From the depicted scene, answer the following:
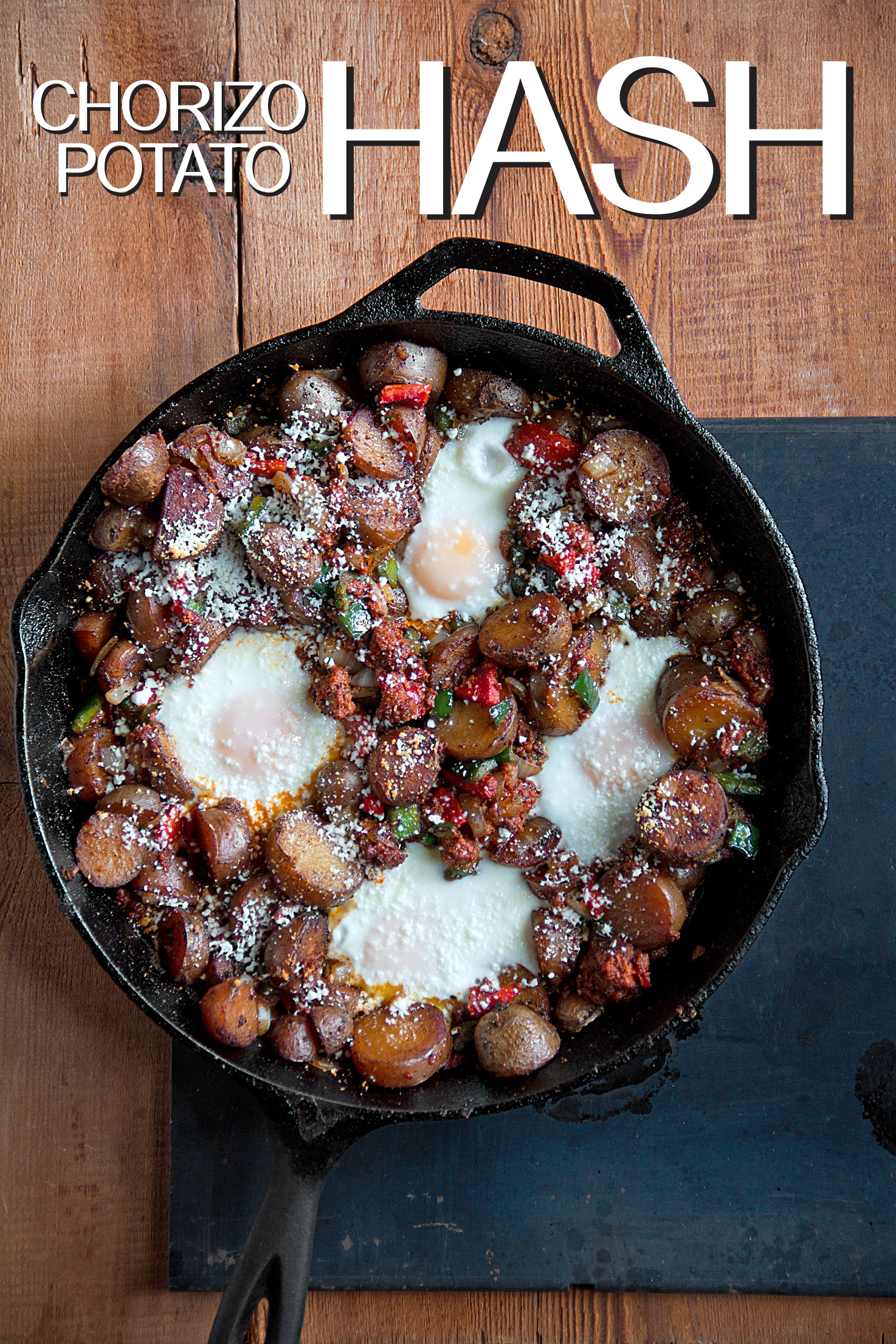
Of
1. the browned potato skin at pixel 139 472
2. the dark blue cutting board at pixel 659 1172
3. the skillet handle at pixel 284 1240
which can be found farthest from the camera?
the dark blue cutting board at pixel 659 1172

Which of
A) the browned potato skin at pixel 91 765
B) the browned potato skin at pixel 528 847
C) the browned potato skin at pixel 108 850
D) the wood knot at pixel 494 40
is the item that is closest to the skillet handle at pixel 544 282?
the wood knot at pixel 494 40

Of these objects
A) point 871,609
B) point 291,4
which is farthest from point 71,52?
point 871,609

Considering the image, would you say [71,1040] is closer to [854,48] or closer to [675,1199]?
[675,1199]

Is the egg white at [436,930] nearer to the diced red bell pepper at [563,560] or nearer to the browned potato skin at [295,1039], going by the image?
the browned potato skin at [295,1039]

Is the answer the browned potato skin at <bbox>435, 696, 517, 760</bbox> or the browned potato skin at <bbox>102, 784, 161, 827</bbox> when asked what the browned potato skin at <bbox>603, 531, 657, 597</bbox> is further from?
the browned potato skin at <bbox>102, 784, 161, 827</bbox>

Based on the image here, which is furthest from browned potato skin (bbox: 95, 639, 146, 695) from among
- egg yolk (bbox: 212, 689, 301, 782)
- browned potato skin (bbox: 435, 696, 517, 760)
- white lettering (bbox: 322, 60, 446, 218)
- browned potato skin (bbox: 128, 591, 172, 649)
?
white lettering (bbox: 322, 60, 446, 218)

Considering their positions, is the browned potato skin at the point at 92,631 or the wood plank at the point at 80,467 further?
the wood plank at the point at 80,467

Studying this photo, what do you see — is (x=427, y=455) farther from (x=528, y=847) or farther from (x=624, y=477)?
(x=528, y=847)
